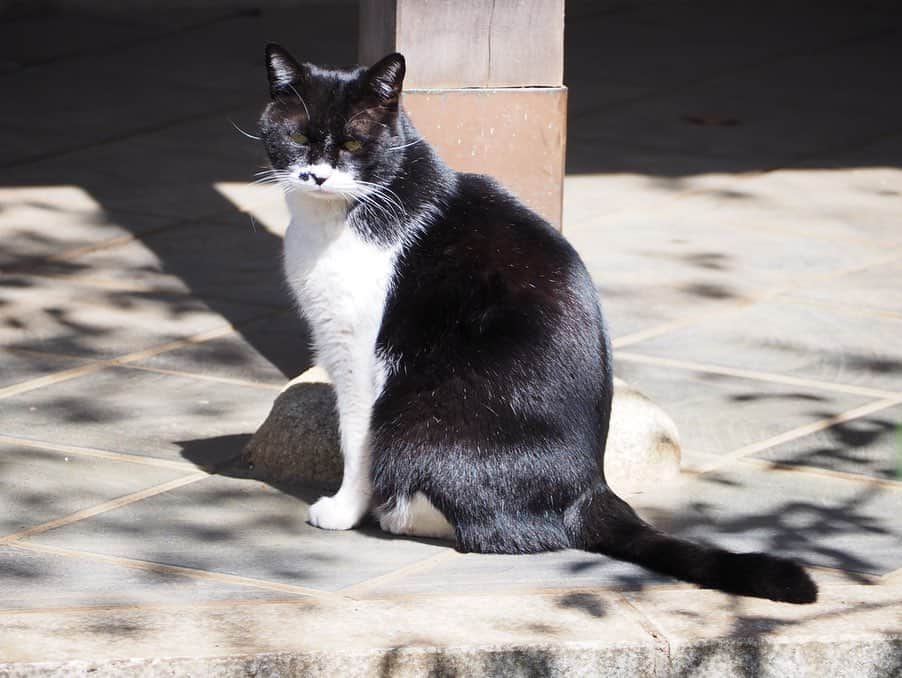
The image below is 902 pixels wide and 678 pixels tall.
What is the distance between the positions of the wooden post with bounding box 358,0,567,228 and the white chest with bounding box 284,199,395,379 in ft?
3.17

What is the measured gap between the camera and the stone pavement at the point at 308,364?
407cm

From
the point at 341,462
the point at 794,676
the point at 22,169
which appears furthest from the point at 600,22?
the point at 794,676

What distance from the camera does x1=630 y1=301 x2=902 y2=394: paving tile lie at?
6.42 meters

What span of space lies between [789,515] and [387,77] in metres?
1.78

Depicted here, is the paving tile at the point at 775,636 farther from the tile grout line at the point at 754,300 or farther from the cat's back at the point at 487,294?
the tile grout line at the point at 754,300

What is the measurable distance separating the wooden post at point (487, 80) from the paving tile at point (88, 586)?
198 centimetres

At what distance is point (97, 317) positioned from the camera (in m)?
6.95

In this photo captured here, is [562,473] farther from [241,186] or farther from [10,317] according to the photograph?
[241,186]

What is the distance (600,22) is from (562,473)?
9785mm

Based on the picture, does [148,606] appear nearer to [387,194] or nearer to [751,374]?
[387,194]

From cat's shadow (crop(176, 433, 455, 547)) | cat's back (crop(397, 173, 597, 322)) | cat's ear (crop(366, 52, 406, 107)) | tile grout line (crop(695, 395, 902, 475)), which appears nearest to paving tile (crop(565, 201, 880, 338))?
tile grout line (crop(695, 395, 902, 475))

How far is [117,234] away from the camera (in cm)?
816

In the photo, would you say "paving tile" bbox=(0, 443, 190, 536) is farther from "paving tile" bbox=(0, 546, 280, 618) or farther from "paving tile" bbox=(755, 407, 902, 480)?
"paving tile" bbox=(755, 407, 902, 480)

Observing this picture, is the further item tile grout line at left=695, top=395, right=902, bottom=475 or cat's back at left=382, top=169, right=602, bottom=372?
tile grout line at left=695, top=395, right=902, bottom=475
